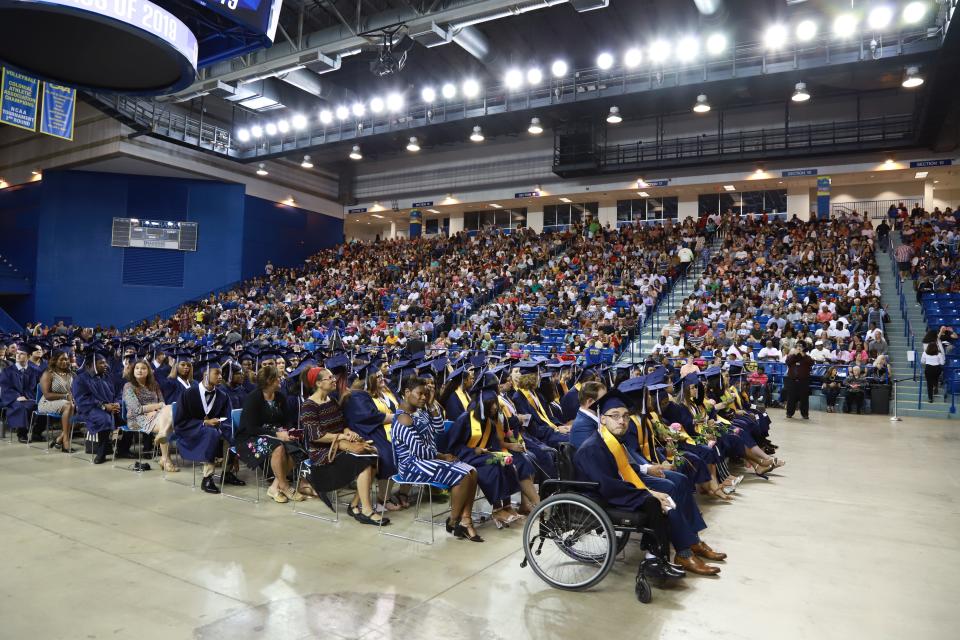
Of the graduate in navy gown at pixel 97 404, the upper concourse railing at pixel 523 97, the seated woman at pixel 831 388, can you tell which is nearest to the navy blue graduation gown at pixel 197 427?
the graduate in navy gown at pixel 97 404

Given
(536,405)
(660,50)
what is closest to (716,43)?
(660,50)

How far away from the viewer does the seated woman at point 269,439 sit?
6.27 meters

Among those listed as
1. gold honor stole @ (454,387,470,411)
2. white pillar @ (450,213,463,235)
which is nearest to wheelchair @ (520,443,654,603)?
gold honor stole @ (454,387,470,411)

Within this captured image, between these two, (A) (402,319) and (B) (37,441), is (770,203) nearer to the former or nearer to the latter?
(A) (402,319)

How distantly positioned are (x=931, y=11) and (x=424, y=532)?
64.9ft

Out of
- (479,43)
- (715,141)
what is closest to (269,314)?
(479,43)

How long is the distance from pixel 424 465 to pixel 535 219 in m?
27.6

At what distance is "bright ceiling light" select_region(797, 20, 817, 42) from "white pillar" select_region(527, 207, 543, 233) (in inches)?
601

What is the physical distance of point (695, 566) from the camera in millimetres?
4402

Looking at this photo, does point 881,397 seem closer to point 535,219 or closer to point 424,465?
point 424,465

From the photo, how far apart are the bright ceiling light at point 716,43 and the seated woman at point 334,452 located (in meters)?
17.8

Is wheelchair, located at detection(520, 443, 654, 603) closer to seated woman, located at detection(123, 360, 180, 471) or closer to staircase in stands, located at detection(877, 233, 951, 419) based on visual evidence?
seated woman, located at detection(123, 360, 180, 471)

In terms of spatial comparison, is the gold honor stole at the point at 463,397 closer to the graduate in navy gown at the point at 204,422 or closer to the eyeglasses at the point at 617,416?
the eyeglasses at the point at 617,416

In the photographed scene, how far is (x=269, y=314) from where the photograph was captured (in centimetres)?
2472
